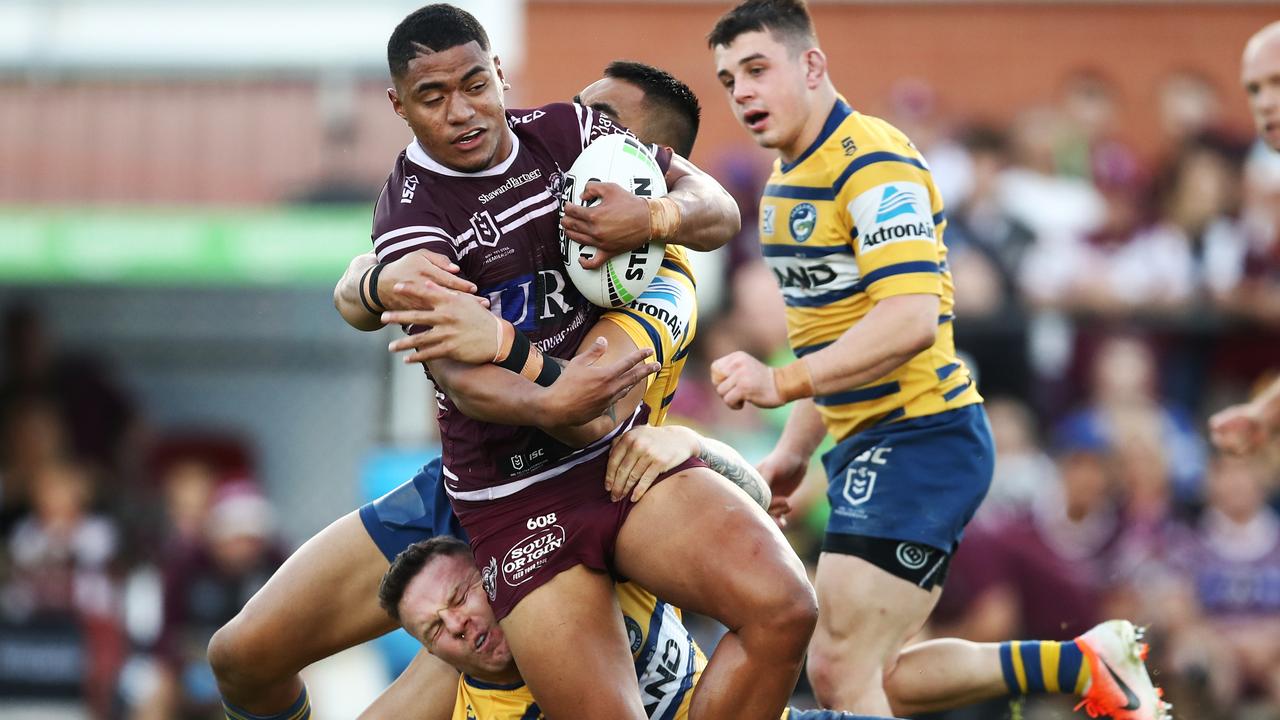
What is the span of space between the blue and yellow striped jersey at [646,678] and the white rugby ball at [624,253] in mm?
1013

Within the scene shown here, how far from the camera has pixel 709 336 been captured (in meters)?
10.6

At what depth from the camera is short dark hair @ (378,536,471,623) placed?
5492 mm

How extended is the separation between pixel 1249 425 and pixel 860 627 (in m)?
2.04

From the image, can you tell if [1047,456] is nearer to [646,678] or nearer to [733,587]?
[646,678]

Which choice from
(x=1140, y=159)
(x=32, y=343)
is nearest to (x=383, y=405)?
(x=32, y=343)

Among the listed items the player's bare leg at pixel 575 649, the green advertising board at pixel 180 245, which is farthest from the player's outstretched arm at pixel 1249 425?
the green advertising board at pixel 180 245

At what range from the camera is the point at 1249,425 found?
6.64 metres

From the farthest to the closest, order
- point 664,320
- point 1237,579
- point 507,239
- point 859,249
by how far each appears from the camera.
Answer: point 1237,579, point 859,249, point 664,320, point 507,239

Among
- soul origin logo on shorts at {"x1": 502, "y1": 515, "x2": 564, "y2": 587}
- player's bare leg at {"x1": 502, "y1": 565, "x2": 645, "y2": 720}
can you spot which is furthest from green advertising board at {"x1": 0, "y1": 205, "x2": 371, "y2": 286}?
player's bare leg at {"x1": 502, "y1": 565, "x2": 645, "y2": 720}

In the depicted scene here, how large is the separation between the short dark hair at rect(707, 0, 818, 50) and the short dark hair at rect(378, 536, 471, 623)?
6.66ft

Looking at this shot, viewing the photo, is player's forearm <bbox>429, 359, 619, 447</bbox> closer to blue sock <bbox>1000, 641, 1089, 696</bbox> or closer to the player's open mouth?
the player's open mouth

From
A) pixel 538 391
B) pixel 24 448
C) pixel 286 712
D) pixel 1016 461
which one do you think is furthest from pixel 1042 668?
pixel 24 448

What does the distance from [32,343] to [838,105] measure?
1045 cm

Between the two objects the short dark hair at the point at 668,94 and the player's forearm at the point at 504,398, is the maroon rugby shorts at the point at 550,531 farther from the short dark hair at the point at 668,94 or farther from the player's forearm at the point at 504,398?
the short dark hair at the point at 668,94
